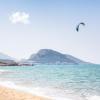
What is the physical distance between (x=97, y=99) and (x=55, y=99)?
4605mm

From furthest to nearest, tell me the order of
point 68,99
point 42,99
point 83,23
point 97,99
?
point 97,99 → point 68,99 → point 42,99 → point 83,23

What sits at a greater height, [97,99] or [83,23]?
[83,23]

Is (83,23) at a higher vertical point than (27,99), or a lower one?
higher

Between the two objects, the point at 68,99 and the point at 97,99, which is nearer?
the point at 68,99

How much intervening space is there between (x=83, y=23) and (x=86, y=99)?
8296 millimetres

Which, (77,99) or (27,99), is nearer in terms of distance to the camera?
(27,99)

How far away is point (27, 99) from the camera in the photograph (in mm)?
20703

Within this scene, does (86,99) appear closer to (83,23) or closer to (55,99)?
(55,99)

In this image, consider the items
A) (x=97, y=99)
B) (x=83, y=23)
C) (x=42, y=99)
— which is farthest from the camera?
(x=97, y=99)

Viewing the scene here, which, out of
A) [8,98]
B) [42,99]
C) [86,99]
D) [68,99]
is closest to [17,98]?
[8,98]

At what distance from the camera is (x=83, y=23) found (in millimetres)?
19547

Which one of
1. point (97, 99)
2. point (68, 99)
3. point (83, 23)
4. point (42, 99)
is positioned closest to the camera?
point (83, 23)

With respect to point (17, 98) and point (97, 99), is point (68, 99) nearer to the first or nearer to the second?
point (97, 99)

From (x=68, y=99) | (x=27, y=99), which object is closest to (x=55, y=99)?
(x=68, y=99)
